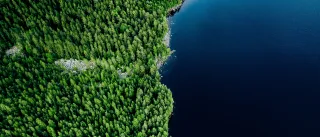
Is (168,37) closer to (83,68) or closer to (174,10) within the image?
(174,10)

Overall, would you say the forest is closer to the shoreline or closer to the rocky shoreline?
the shoreline

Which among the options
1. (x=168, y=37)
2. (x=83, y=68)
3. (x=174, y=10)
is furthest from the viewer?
(x=174, y=10)

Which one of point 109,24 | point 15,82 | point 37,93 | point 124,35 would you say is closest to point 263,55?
point 124,35

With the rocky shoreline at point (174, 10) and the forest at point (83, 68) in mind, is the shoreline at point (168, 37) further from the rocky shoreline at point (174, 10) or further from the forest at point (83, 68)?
the forest at point (83, 68)

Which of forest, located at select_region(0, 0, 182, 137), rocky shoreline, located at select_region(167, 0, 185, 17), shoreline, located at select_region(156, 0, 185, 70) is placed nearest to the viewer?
forest, located at select_region(0, 0, 182, 137)

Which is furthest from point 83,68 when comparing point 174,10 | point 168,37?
point 174,10

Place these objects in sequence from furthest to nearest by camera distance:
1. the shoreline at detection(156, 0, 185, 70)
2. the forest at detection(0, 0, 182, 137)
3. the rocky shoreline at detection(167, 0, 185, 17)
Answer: the rocky shoreline at detection(167, 0, 185, 17), the shoreline at detection(156, 0, 185, 70), the forest at detection(0, 0, 182, 137)

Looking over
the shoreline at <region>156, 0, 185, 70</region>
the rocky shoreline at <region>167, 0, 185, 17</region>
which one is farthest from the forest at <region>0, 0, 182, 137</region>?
the rocky shoreline at <region>167, 0, 185, 17</region>

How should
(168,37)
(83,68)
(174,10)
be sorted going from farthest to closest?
1. (174,10)
2. (168,37)
3. (83,68)

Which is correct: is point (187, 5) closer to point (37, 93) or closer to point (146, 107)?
point (146, 107)
